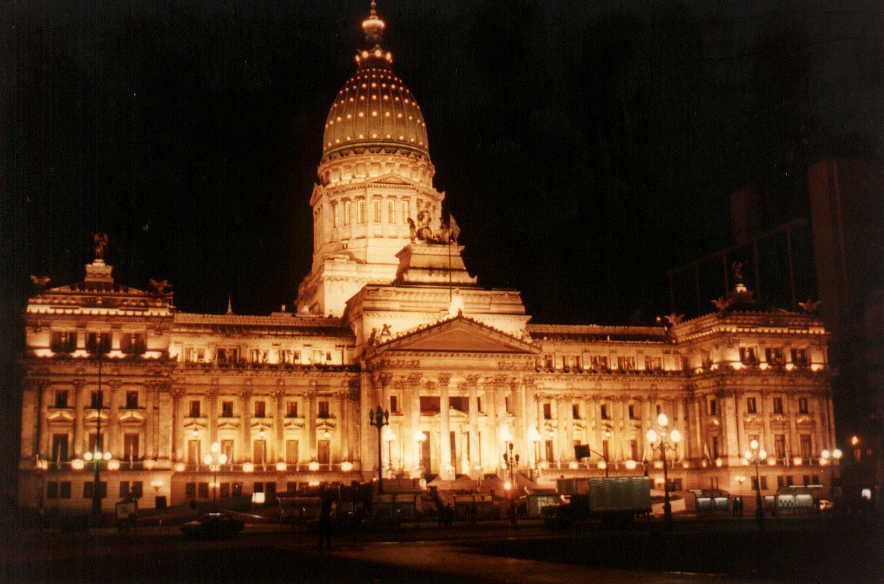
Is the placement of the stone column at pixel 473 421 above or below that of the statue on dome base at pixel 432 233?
below

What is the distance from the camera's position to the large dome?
5694 inches

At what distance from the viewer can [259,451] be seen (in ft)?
368

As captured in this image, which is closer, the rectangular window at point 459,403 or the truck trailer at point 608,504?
the truck trailer at point 608,504

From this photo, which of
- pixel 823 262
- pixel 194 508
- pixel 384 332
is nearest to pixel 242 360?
pixel 384 332

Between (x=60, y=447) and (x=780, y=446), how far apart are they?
73.2m

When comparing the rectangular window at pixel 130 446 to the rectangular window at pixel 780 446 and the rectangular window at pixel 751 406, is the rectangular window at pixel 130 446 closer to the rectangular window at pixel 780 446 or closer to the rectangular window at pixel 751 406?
the rectangular window at pixel 751 406

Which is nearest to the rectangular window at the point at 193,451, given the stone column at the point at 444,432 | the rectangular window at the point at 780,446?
the stone column at the point at 444,432

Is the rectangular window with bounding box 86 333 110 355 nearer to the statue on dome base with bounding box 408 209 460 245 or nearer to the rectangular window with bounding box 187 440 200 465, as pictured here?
the rectangular window with bounding box 187 440 200 465

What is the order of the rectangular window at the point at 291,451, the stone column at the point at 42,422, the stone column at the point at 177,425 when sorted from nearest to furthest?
the stone column at the point at 42,422 < the stone column at the point at 177,425 < the rectangular window at the point at 291,451

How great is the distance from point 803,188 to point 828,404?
125 ft

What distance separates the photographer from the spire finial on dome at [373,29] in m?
153

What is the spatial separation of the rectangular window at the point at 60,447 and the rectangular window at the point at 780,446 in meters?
71.8

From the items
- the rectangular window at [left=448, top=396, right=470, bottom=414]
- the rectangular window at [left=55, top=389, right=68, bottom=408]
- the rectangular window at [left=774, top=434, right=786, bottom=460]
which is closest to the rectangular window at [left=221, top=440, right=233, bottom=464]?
the rectangular window at [left=55, top=389, right=68, bottom=408]

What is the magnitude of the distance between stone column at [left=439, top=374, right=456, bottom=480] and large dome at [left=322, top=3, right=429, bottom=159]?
4309 cm
